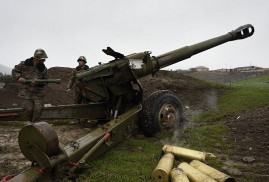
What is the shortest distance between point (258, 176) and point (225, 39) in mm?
5030

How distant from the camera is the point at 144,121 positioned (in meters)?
5.29

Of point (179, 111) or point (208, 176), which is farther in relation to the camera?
point (179, 111)

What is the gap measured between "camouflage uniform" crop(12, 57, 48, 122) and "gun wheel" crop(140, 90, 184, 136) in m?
2.45

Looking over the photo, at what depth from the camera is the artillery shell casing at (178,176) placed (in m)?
3.15

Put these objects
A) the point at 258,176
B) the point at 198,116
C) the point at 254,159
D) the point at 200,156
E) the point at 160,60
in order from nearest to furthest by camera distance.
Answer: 1. the point at 258,176
2. the point at 200,156
3. the point at 254,159
4. the point at 160,60
5. the point at 198,116

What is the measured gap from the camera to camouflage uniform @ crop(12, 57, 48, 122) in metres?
5.38

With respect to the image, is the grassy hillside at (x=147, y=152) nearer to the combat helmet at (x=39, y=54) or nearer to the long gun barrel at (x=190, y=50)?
the long gun barrel at (x=190, y=50)

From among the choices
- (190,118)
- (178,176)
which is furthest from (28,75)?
(190,118)

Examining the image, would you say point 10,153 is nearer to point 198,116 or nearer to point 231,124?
point 231,124

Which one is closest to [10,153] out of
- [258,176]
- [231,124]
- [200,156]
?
[200,156]

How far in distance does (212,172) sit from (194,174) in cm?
29

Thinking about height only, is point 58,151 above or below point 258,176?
above

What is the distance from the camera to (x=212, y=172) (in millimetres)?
3422

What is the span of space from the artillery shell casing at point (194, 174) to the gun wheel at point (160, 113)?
1.73 metres
